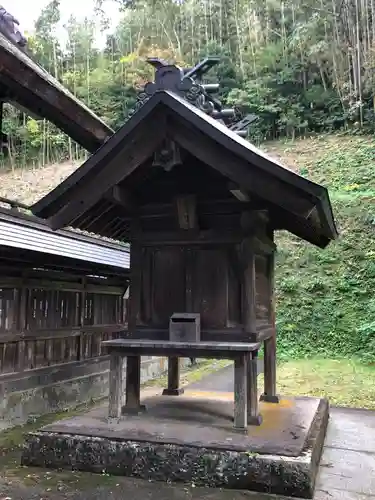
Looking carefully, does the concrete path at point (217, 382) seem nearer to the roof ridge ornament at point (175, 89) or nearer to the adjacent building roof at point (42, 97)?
the roof ridge ornament at point (175, 89)

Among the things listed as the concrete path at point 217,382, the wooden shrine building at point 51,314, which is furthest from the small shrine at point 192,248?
the concrete path at point 217,382

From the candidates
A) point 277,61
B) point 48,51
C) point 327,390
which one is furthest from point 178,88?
point 48,51

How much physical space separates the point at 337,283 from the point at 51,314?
38.0 feet

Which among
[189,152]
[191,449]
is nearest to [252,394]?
[191,449]

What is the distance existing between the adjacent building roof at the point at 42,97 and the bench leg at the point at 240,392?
276 centimetres

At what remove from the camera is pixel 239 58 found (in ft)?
107

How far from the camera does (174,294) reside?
5051mm

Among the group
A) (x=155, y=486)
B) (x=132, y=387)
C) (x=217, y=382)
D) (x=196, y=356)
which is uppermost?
(x=196, y=356)

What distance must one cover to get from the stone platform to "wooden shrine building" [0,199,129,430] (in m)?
2.33

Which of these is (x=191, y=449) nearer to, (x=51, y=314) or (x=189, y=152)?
(x=189, y=152)

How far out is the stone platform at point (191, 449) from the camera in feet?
12.4

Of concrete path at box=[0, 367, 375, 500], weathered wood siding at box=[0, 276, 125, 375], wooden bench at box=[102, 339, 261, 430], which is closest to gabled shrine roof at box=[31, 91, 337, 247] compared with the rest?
wooden bench at box=[102, 339, 261, 430]

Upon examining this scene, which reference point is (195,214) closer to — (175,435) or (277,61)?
(175,435)

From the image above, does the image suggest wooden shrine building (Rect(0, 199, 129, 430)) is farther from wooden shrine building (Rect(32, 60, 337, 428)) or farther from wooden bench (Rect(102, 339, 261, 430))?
wooden bench (Rect(102, 339, 261, 430))
